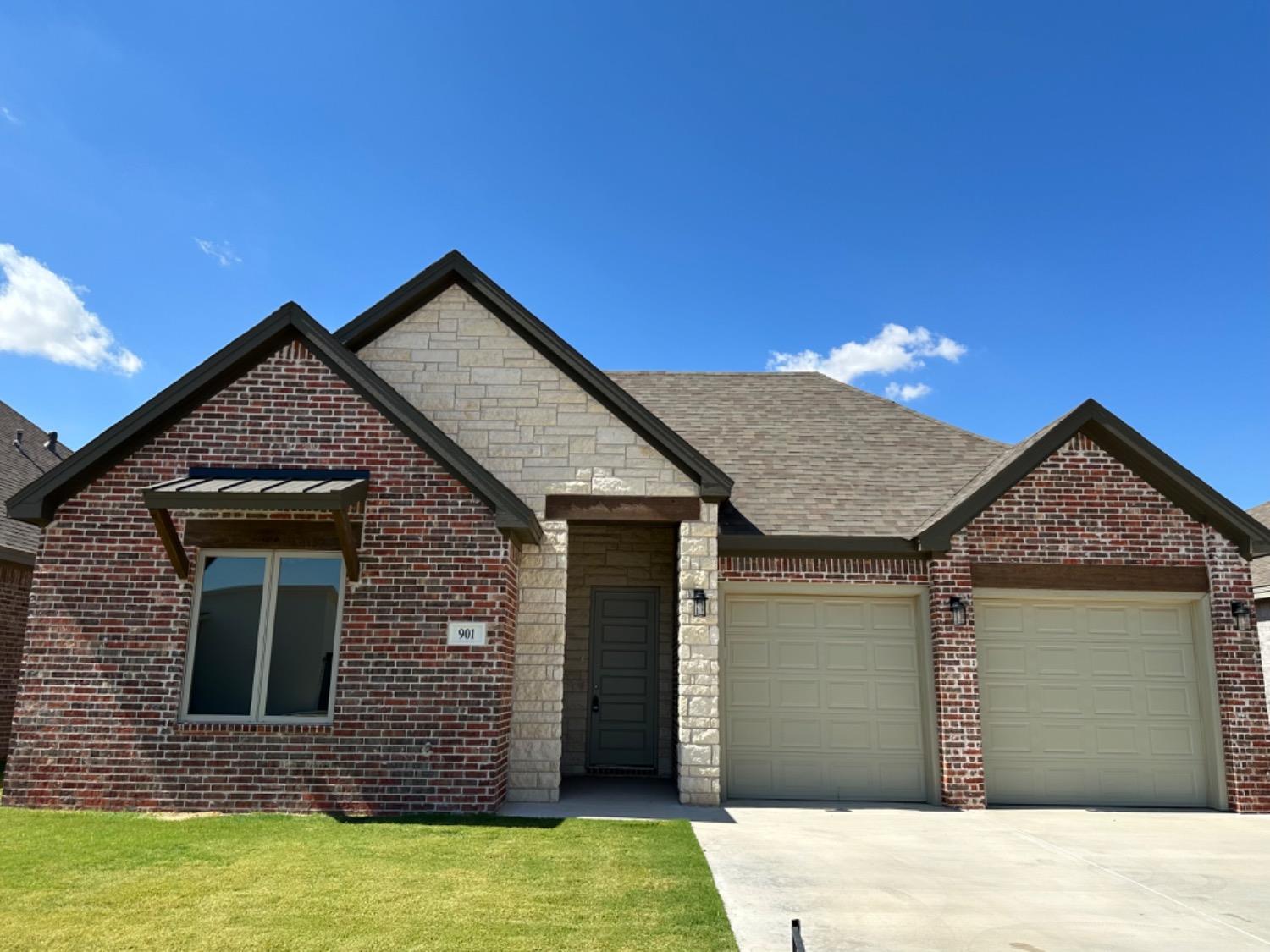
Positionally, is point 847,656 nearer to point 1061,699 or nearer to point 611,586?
point 1061,699

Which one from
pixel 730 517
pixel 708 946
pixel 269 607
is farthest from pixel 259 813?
pixel 730 517

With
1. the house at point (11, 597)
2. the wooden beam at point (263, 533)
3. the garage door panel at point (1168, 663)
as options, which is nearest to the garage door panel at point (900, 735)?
the garage door panel at point (1168, 663)

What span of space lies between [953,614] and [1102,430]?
120 inches

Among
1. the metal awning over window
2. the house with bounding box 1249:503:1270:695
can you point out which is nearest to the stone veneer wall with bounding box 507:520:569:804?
the metal awning over window

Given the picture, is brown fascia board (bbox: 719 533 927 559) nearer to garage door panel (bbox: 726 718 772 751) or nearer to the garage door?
the garage door

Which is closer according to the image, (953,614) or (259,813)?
(259,813)

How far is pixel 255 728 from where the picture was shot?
839 cm

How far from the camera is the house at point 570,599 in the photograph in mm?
8391

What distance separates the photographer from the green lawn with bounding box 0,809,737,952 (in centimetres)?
471

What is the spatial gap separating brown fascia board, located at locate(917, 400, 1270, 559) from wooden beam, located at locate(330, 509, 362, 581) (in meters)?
6.51

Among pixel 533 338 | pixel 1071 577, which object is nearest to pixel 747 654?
pixel 1071 577

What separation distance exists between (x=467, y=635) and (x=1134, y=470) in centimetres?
839

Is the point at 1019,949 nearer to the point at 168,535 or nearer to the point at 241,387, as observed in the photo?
the point at 168,535

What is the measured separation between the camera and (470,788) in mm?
8328
